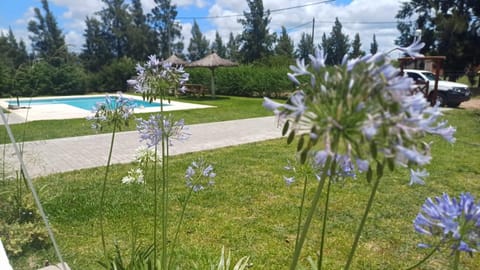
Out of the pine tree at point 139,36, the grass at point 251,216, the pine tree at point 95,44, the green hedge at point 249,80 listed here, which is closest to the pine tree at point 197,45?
the pine tree at point 139,36

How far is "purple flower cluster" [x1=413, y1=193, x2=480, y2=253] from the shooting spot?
95cm

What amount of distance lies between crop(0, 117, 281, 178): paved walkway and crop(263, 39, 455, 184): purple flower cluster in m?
5.26

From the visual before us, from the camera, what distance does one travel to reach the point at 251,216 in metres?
4.37

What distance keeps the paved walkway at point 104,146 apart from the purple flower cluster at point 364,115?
5.26 m

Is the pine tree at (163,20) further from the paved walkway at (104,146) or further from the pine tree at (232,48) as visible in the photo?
the paved walkway at (104,146)

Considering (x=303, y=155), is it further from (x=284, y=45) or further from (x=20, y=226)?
(x=284, y=45)

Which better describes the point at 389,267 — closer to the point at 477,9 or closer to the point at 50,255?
the point at 50,255

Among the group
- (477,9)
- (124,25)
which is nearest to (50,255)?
(477,9)

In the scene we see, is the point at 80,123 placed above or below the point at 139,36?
below

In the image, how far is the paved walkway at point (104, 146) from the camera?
6.58 meters

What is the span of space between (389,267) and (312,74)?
2.95 metres

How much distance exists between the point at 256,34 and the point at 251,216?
43177 mm

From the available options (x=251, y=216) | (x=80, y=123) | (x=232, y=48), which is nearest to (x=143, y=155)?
(x=251, y=216)

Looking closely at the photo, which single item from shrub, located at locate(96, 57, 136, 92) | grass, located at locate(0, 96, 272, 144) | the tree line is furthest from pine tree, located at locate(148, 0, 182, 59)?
grass, located at locate(0, 96, 272, 144)
